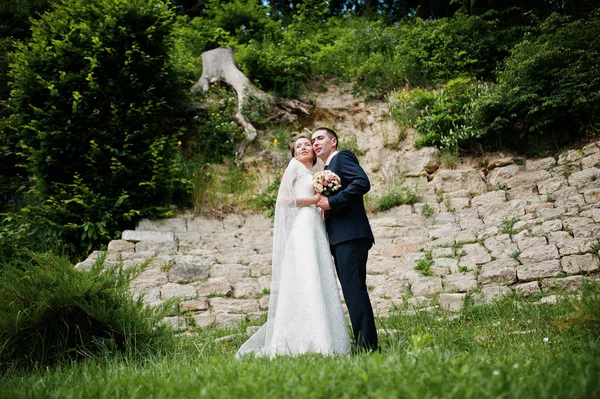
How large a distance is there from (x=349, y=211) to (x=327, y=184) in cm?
32

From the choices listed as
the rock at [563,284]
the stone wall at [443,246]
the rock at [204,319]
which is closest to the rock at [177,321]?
the stone wall at [443,246]

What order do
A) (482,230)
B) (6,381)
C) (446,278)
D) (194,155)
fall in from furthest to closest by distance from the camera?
(194,155)
(482,230)
(446,278)
(6,381)

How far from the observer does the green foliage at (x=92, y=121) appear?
26.9ft

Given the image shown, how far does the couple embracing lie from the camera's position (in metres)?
4.14

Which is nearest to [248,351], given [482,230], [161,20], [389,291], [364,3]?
[389,291]

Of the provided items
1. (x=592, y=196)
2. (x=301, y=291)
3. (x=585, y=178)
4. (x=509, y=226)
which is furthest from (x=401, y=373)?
(x=585, y=178)

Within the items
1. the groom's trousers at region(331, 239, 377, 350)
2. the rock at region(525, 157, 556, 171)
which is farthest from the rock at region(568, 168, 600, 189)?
the groom's trousers at region(331, 239, 377, 350)

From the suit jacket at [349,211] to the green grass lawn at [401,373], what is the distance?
100 cm

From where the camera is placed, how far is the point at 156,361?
4141 millimetres

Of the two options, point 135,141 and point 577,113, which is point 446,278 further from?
point 135,141

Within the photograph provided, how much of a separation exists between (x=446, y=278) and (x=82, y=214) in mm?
5858

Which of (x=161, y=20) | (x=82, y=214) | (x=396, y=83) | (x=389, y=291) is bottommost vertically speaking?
(x=389, y=291)

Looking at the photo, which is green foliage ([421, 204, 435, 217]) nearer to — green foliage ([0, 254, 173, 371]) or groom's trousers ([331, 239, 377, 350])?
groom's trousers ([331, 239, 377, 350])

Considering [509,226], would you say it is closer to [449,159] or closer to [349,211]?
[449,159]
